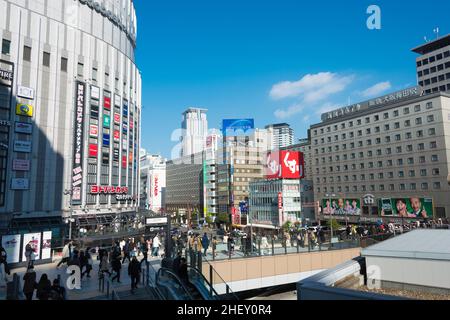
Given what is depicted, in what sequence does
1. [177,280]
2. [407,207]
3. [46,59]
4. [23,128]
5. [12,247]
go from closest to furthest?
1. [177,280]
2. [12,247]
3. [23,128]
4. [46,59]
5. [407,207]

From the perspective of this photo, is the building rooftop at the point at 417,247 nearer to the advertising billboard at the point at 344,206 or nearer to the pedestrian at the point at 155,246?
the pedestrian at the point at 155,246

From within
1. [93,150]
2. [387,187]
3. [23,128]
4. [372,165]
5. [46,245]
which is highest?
[23,128]

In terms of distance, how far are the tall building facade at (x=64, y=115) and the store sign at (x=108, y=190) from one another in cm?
16

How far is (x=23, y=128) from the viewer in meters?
41.2

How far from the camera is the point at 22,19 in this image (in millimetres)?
→ 42812

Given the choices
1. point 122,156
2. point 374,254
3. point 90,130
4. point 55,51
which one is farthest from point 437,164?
point 55,51

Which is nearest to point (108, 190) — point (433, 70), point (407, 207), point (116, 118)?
point (116, 118)

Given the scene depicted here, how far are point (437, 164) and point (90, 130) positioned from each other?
55748 millimetres

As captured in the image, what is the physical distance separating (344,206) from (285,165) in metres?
A: 17.6

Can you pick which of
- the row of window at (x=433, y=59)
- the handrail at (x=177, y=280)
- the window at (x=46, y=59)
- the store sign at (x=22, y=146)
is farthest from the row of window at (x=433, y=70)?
the handrail at (x=177, y=280)

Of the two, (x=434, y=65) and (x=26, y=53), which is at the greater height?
(x=434, y=65)

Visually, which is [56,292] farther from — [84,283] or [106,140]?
[106,140]
